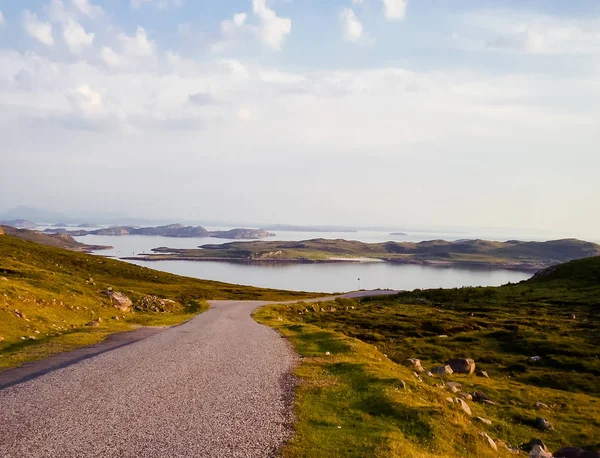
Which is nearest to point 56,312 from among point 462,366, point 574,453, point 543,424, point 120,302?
point 120,302

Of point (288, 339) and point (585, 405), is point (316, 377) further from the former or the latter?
point (585, 405)

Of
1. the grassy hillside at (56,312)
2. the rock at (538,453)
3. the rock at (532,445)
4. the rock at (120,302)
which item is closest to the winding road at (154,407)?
the grassy hillside at (56,312)

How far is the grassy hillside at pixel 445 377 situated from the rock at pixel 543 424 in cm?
34

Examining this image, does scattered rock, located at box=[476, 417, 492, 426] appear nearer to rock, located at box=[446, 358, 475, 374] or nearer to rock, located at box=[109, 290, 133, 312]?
rock, located at box=[446, 358, 475, 374]

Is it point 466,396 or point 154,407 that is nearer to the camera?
point 154,407

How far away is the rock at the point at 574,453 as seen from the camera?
790 inches

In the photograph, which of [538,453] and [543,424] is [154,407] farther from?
[543,424]

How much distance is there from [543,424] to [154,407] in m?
21.5

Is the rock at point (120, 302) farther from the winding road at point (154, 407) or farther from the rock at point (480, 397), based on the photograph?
the rock at point (480, 397)

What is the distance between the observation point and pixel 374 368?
27891mm

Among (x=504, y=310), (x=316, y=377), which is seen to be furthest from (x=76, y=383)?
(x=504, y=310)

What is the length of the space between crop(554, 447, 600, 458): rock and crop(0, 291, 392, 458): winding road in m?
13.0

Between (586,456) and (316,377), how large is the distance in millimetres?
13101

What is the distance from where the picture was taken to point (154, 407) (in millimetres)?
18484
